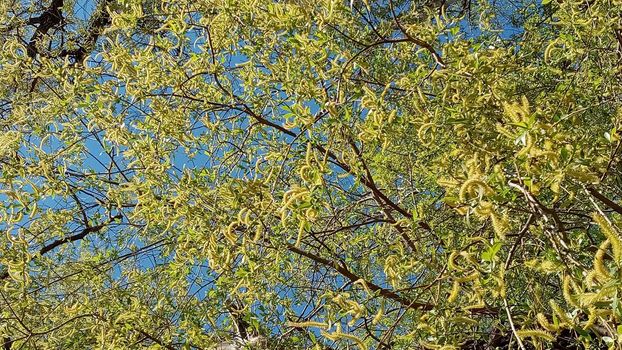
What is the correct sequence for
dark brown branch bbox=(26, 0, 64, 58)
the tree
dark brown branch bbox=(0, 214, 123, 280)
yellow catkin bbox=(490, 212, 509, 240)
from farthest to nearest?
1. dark brown branch bbox=(26, 0, 64, 58)
2. dark brown branch bbox=(0, 214, 123, 280)
3. the tree
4. yellow catkin bbox=(490, 212, 509, 240)

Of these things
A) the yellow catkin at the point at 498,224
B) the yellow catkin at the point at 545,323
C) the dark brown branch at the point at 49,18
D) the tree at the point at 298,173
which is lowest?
the yellow catkin at the point at 545,323

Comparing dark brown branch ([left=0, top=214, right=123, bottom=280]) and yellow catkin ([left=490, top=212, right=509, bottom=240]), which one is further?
dark brown branch ([left=0, top=214, right=123, bottom=280])

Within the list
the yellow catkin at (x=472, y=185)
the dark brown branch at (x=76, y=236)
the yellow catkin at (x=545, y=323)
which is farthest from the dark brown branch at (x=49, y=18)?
the yellow catkin at (x=545, y=323)

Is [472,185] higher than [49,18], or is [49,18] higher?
[49,18]


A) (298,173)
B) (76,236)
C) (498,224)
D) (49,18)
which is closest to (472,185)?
(498,224)

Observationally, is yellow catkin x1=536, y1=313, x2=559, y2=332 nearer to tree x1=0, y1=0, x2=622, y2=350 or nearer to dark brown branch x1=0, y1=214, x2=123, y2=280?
tree x1=0, y1=0, x2=622, y2=350

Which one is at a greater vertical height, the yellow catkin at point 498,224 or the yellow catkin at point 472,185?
the yellow catkin at point 472,185

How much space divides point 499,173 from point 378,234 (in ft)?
4.94

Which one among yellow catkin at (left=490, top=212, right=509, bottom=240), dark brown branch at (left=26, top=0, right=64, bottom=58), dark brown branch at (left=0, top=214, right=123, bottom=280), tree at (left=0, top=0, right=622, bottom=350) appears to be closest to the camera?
yellow catkin at (left=490, top=212, right=509, bottom=240)

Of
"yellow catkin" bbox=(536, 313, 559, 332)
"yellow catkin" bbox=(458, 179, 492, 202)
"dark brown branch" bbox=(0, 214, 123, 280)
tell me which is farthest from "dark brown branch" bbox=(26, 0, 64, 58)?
"yellow catkin" bbox=(536, 313, 559, 332)

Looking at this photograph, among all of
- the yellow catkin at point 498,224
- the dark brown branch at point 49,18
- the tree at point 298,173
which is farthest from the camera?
the dark brown branch at point 49,18

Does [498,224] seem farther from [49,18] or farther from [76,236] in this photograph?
[49,18]

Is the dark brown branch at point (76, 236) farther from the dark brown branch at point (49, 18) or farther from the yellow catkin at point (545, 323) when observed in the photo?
the dark brown branch at point (49, 18)

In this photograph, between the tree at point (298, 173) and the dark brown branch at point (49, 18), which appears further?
the dark brown branch at point (49, 18)
